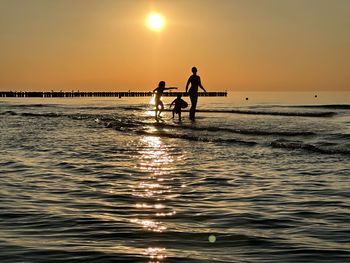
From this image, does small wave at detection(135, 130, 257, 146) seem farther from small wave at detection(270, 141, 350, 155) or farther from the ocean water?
the ocean water

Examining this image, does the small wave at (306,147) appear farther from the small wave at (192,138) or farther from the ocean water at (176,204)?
the small wave at (192,138)

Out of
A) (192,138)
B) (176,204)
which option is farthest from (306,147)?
(176,204)

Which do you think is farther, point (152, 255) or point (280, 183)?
point (280, 183)

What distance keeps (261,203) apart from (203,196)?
93 centimetres

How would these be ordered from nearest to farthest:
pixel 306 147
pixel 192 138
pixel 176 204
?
pixel 176 204 < pixel 306 147 < pixel 192 138

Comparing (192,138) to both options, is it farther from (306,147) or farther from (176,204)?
(176,204)

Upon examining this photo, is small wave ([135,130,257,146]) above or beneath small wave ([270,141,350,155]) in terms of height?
beneath

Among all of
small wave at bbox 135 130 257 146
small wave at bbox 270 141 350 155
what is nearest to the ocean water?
small wave at bbox 270 141 350 155

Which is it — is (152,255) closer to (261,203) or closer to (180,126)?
(261,203)

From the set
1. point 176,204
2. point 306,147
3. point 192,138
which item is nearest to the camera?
point 176,204

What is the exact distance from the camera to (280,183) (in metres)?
9.25

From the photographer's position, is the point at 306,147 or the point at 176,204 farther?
the point at 306,147

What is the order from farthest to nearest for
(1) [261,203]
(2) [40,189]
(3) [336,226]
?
(2) [40,189]
(1) [261,203]
(3) [336,226]

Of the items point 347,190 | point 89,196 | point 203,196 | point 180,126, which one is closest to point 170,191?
point 203,196
